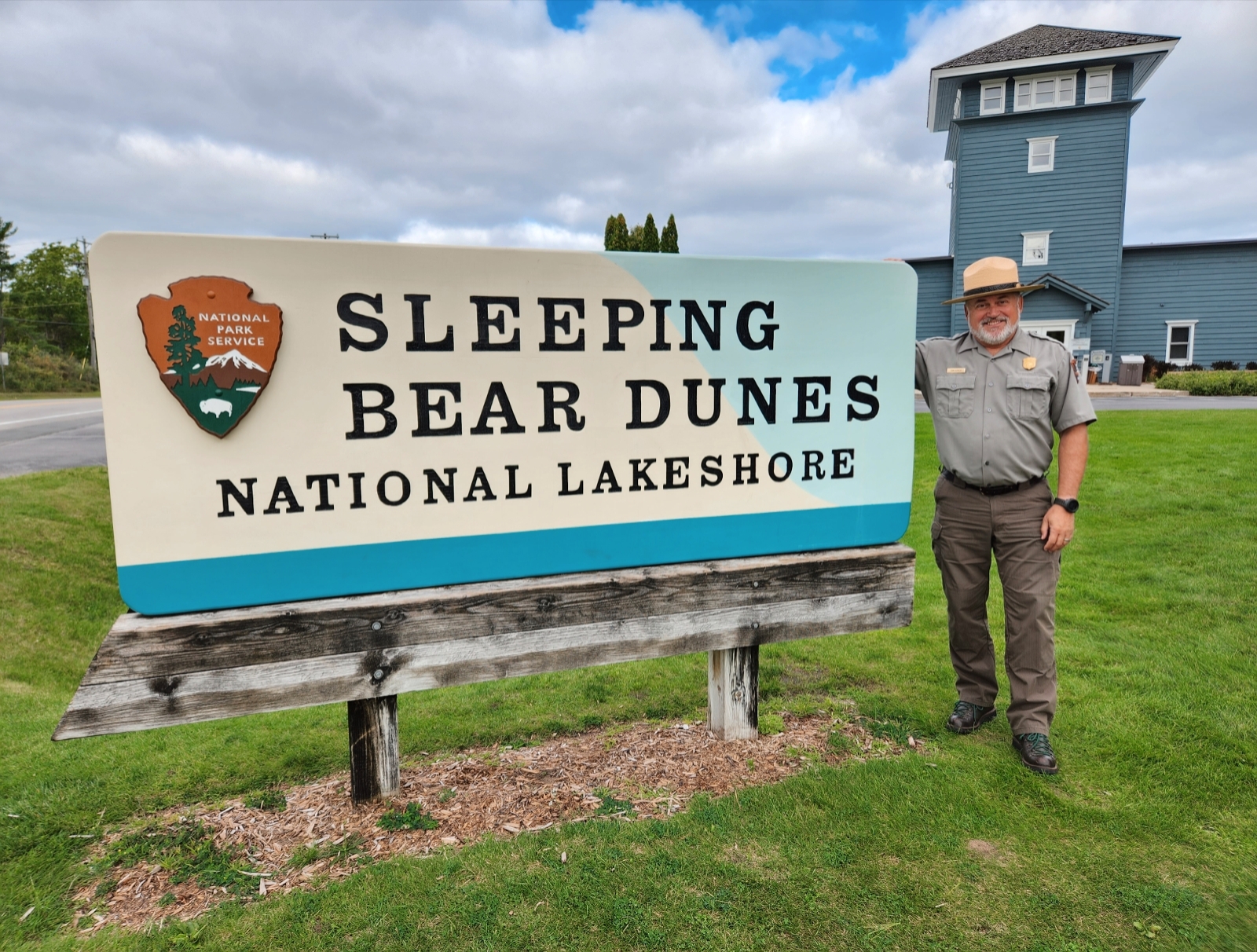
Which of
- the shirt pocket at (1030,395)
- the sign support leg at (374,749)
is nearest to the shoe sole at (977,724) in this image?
the shirt pocket at (1030,395)

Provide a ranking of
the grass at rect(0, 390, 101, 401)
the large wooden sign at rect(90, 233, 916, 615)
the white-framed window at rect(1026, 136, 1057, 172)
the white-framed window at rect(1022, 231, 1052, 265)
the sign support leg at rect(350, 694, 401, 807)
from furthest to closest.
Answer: the grass at rect(0, 390, 101, 401) < the white-framed window at rect(1022, 231, 1052, 265) < the white-framed window at rect(1026, 136, 1057, 172) < the sign support leg at rect(350, 694, 401, 807) < the large wooden sign at rect(90, 233, 916, 615)

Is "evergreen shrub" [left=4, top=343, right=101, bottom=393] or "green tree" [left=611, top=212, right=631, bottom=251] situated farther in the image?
"evergreen shrub" [left=4, top=343, right=101, bottom=393]

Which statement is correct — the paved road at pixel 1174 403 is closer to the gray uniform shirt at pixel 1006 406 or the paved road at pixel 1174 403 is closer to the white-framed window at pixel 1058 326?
the white-framed window at pixel 1058 326

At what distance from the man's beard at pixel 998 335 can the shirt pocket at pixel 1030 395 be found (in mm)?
174

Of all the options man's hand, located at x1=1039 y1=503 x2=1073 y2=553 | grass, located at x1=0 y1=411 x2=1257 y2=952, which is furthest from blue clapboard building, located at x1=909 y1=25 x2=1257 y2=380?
man's hand, located at x1=1039 y1=503 x2=1073 y2=553

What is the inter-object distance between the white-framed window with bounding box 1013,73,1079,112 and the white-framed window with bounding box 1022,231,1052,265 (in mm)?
3606

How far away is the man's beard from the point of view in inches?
133

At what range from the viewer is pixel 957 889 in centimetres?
244

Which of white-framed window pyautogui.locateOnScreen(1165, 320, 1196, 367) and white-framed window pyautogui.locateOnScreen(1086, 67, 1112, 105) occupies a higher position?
white-framed window pyautogui.locateOnScreen(1086, 67, 1112, 105)

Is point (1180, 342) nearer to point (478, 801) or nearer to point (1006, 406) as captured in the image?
point (1006, 406)

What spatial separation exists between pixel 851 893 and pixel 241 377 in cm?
254

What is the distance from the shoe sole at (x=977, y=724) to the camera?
11.5 ft

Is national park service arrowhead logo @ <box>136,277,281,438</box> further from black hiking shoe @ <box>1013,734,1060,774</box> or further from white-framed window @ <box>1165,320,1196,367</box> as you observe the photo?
white-framed window @ <box>1165,320,1196,367</box>

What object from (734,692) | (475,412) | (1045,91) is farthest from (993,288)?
(1045,91)
